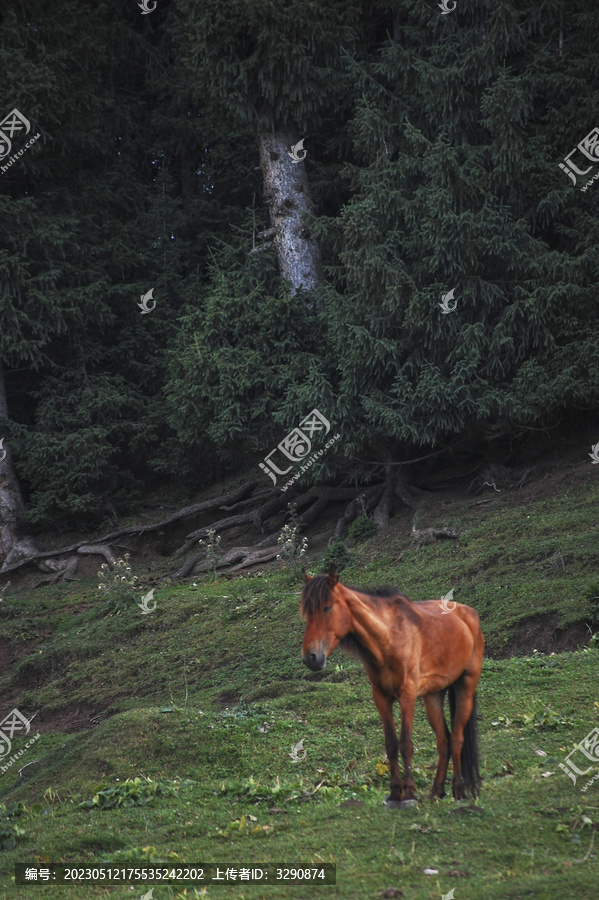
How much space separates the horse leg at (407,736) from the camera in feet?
17.4

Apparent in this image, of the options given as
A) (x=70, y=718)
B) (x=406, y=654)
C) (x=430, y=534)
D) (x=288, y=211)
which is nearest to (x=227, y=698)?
(x=70, y=718)

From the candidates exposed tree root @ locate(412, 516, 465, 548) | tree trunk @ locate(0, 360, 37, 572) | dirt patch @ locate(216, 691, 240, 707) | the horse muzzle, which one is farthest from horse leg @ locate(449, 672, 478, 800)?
tree trunk @ locate(0, 360, 37, 572)

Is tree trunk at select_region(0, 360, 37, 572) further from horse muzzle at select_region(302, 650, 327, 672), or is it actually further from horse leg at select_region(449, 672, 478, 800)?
horse muzzle at select_region(302, 650, 327, 672)

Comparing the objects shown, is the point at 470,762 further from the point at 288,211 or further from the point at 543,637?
the point at 288,211

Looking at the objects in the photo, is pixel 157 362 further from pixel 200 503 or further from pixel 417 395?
pixel 417 395

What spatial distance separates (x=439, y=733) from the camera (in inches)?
223

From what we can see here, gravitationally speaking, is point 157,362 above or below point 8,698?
above

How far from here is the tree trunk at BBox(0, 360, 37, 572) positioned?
21859mm

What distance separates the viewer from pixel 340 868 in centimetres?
502

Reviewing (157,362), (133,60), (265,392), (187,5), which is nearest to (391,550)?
(265,392)

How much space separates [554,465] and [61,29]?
15.1 metres

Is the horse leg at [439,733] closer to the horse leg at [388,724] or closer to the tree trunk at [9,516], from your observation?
the horse leg at [388,724]

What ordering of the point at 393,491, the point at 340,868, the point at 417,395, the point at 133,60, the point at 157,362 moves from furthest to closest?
1. the point at 133,60
2. the point at 157,362
3. the point at 393,491
4. the point at 417,395
5. the point at 340,868

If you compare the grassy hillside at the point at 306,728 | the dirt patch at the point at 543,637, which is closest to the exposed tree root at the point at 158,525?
the grassy hillside at the point at 306,728
